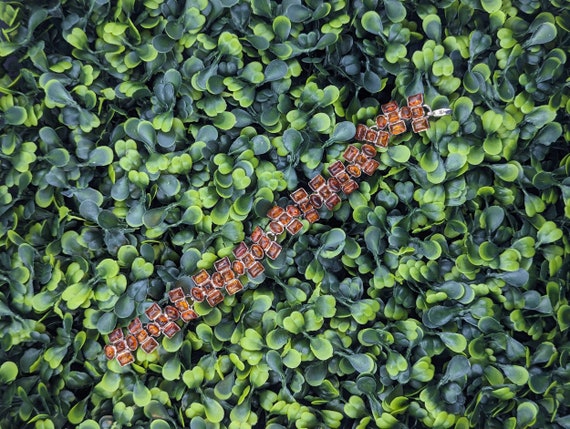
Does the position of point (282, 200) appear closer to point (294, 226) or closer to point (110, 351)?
point (294, 226)

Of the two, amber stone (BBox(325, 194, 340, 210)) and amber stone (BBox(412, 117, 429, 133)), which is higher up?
amber stone (BBox(412, 117, 429, 133))

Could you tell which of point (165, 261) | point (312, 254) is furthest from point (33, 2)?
point (312, 254)

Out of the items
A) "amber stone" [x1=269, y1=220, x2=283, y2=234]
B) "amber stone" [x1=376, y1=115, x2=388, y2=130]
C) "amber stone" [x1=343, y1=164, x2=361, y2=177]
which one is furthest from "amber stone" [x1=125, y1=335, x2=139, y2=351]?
"amber stone" [x1=376, y1=115, x2=388, y2=130]

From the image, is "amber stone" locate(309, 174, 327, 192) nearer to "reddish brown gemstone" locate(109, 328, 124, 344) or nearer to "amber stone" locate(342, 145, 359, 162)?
"amber stone" locate(342, 145, 359, 162)

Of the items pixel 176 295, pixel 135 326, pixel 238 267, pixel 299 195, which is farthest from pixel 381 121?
pixel 135 326

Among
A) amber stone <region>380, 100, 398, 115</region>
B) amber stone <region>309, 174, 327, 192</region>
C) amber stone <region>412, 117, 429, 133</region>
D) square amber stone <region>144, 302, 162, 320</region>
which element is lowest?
square amber stone <region>144, 302, 162, 320</region>

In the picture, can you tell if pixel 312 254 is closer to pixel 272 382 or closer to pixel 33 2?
pixel 272 382
